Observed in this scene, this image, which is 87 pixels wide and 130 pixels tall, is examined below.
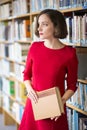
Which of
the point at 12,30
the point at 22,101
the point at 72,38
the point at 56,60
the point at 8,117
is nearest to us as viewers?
the point at 56,60

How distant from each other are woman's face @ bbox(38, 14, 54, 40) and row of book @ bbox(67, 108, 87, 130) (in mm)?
840

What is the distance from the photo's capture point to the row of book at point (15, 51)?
3.58 metres

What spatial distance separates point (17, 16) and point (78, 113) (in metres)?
1.69

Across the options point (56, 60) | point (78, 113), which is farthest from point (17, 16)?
point (56, 60)

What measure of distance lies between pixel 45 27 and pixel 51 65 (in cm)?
25

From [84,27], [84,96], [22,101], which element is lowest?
[22,101]

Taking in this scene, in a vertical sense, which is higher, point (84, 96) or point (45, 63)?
point (45, 63)

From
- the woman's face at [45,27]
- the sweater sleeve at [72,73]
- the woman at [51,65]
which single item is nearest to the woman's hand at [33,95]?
the woman at [51,65]

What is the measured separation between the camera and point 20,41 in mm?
3615

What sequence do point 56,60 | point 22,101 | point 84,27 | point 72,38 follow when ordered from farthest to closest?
point 22,101, point 72,38, point 84,27, point 56,60

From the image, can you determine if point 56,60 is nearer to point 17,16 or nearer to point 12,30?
point 17,16

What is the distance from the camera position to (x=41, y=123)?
1921 millimetres

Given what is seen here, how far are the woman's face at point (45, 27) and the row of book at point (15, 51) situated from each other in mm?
1622

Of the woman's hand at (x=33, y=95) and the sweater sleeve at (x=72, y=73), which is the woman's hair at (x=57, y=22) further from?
the woman's hand at (x=33, y=95)
